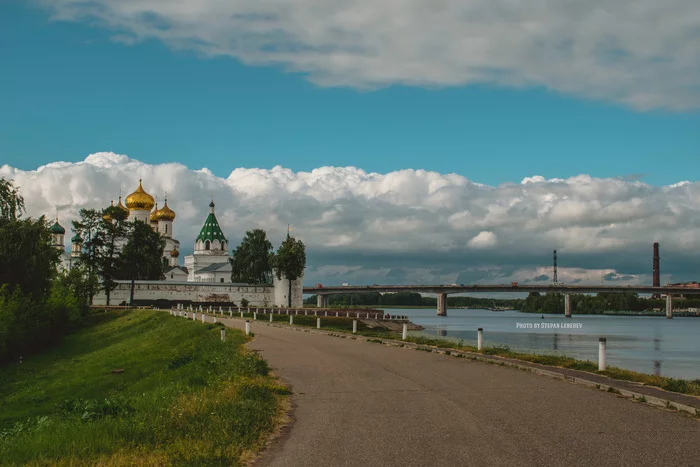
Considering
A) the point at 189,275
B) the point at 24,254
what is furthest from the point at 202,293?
the point at 24,254

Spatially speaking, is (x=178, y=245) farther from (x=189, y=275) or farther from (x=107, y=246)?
(x=107, y=246)

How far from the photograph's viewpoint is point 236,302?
10475 centimetres

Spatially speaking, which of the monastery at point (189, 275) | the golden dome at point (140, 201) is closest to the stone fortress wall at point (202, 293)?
the monastery at point (189, 275)

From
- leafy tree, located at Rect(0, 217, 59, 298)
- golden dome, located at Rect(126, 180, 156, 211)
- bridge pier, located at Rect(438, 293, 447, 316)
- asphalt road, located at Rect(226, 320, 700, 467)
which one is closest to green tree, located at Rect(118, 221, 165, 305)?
golden dome, located at Rect(126, 180, 156, 211)

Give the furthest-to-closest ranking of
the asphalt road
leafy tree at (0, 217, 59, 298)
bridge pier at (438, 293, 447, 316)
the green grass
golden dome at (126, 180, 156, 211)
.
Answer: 1. bridge pier at (438, 293, 447, 316)
2. golden dome at (126, 180, 156, 211)
3. leafy tree at (0, 217, 59, 298)
4. the green grass
5. the asphalt road

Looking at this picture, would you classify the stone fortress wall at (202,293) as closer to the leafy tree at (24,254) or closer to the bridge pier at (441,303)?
the bridge pier at (441,303)

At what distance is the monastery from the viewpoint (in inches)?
3952

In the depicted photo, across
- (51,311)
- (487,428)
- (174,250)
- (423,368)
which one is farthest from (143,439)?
(174,250)

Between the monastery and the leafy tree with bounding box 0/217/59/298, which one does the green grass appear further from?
the monastery

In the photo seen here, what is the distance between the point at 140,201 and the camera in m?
133

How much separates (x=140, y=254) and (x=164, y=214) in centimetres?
4240

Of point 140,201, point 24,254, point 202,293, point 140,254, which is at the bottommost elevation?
point 202,293

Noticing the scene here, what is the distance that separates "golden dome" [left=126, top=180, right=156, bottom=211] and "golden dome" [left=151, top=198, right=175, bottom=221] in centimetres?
444

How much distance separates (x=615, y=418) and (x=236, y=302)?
311ft
